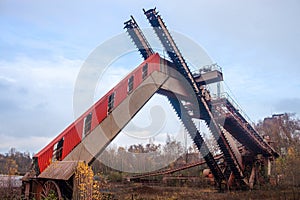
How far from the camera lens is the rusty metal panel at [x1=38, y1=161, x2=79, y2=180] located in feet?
35.7

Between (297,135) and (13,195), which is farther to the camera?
(297,135)

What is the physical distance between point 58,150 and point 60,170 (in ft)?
4.66

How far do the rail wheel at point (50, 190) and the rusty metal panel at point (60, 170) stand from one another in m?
0.35

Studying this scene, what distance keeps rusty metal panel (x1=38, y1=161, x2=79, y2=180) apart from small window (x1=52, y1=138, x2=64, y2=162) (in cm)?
48

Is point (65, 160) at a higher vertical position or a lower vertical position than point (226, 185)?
higher

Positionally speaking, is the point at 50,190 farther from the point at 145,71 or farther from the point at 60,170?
the point at 145,71

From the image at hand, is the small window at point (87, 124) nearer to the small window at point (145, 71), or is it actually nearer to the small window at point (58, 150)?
the small window at point (58, 150)

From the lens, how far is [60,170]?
11375 millimetres

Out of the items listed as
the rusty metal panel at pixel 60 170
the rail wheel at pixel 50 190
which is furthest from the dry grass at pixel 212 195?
the rusty metal panel at pixel 60 170

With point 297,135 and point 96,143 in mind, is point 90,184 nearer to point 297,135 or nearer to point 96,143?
point 96,143

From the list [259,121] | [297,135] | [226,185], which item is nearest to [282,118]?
[297,135]

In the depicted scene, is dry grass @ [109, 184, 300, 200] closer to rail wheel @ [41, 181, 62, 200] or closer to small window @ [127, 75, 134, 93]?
rail wheel @ [41, 181, 62, 200]

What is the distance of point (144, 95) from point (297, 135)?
133 ft

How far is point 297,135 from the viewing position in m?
47.1
